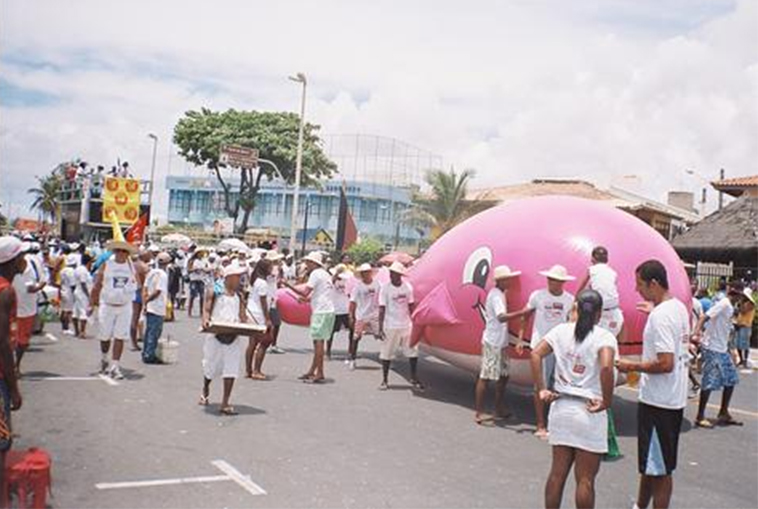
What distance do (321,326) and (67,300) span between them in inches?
242

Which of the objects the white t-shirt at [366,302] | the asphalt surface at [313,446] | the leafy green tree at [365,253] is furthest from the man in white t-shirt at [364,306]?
the leafy green tree at [365,253]

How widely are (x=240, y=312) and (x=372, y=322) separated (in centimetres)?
380

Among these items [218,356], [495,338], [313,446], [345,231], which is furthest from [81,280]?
[345,231]

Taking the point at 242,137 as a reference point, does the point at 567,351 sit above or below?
below

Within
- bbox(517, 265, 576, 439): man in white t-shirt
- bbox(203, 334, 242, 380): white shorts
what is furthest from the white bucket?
bbox(517, 265, 576, 439): man in white t-shirt

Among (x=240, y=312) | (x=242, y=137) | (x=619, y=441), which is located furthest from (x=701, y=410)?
(x=242, y=137)

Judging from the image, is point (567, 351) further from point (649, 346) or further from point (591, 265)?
point (591, 265)

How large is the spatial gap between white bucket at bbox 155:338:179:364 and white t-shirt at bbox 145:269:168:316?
17.9 inches

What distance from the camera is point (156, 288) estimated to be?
11094mm

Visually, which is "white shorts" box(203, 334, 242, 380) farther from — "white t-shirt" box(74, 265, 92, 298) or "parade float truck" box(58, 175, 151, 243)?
"parade float truck" box(58, 175, 151, 243)

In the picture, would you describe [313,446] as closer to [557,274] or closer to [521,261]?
[557,274]

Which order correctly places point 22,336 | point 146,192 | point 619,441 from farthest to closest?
point 146,192, point 619,441, point 22,336

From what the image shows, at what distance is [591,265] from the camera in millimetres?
8086

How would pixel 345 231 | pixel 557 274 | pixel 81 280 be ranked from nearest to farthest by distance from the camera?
pixel 557 274, pixel 81 280, pixel 345 231
